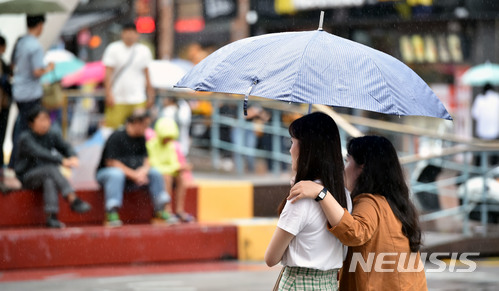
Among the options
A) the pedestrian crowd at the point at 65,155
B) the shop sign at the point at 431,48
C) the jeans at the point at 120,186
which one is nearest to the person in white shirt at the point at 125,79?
the pedestrian crowd at the point at 65,155

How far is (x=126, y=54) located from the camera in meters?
10.7

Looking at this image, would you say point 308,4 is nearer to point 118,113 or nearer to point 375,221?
point 118,113

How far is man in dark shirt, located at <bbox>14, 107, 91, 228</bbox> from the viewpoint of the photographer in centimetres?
898

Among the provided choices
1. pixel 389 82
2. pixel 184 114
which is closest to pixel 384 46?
pixel 184 114

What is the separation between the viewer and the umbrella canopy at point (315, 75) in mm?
3965

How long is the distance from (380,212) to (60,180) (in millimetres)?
5748

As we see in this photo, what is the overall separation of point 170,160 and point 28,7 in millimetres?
2420

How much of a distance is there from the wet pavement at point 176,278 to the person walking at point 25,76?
1703mm

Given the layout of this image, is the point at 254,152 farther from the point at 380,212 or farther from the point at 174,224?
the point at 380,212

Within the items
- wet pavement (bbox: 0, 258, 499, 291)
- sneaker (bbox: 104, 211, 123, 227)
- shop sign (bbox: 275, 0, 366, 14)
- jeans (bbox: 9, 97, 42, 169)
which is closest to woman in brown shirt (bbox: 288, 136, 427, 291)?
wet pavement (bbox: 0, 258, 499, 291)

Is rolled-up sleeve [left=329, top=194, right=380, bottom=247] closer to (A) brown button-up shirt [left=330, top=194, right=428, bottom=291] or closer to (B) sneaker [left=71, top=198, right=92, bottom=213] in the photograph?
(A) brown button-up shirt [left=330, top=194, right=428, bottom=291]

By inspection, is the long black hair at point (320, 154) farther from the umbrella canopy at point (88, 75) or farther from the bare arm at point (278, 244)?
the umbrella canopy at point (88, 75)

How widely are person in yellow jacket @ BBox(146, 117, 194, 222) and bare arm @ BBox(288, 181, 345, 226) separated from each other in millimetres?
5983

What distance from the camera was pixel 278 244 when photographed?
12.6 feet
